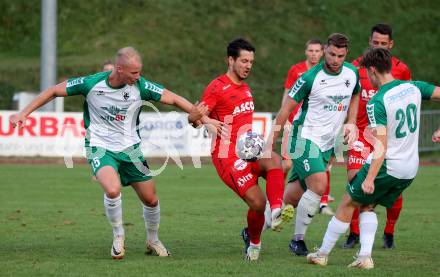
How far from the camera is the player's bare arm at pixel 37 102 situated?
30.3ft

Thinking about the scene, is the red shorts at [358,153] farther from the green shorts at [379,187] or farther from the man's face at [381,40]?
the green shorts at [379,187]

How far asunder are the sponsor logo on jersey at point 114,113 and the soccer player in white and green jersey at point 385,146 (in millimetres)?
2516

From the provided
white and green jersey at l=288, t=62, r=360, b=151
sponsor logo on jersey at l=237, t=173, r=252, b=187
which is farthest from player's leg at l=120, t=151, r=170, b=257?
white and green jersey at l=288, t=62, r=360, b=151

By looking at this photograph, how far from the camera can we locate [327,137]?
32.8ft

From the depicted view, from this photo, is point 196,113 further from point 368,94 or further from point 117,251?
point 368,94

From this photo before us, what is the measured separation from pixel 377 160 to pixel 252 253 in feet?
6.16

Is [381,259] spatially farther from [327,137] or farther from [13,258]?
[13,258]

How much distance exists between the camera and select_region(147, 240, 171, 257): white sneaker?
9.62 meters

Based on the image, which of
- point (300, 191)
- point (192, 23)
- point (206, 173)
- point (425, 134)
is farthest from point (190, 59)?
point (300, 191)

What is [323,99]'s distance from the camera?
32.5 ft

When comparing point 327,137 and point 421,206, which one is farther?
point 421,206

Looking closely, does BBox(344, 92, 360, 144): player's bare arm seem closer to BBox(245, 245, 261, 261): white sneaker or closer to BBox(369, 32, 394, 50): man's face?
BBox(369, 32, 394, 50): man's face

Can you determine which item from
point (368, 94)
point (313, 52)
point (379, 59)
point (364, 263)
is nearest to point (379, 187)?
point (364, 263)

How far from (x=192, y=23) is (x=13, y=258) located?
3031 cm
